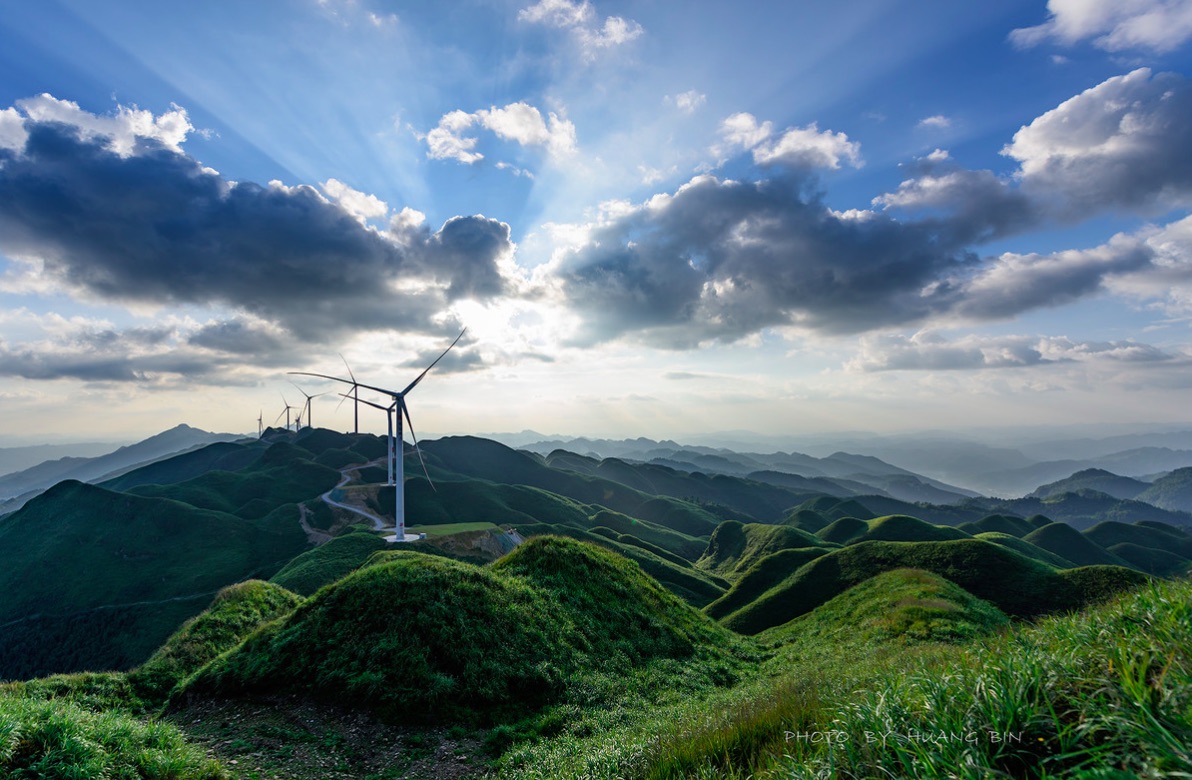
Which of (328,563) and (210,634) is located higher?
(210,634)

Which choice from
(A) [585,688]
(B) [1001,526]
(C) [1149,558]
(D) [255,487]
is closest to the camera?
(A) [585,688]

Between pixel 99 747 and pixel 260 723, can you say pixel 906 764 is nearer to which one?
pixel 99 747

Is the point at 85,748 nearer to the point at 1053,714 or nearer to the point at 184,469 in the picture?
the point at 1053,714

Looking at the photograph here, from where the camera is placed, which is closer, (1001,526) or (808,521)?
(1001,526)

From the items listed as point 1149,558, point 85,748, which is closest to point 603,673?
point 85,748

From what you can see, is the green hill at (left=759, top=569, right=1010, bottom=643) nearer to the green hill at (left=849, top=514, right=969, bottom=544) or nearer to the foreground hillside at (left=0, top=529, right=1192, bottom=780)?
the foreground hillside at (left=0, top=529, right=1192, bottom=780)

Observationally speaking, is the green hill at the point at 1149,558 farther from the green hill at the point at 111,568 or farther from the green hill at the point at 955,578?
the green hill at the point at 111,568
